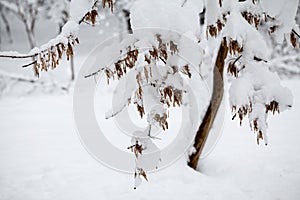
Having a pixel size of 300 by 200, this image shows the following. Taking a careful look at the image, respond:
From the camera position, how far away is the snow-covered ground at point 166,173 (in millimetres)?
3602

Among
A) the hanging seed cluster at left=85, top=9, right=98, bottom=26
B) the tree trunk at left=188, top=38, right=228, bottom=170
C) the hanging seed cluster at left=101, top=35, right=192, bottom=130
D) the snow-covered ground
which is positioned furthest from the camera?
the snow-covered ground

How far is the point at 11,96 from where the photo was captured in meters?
13.5

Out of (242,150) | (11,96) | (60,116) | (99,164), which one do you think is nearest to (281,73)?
(242,150)

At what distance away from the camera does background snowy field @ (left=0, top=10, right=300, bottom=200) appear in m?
3.60

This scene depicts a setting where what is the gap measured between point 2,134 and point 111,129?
2.74 m

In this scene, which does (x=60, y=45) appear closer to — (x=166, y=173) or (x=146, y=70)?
(x=146, y=70)

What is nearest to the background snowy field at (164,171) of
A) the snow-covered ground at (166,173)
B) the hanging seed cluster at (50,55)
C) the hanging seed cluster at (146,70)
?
the snow-covered ground at (166,173)

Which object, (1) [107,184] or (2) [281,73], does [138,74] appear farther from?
(2) [281,73]

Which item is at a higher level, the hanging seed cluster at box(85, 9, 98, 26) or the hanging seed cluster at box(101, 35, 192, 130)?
the hanging seed cluster at box(85, 9, 98, 26)

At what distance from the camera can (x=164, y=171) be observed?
4113 mm

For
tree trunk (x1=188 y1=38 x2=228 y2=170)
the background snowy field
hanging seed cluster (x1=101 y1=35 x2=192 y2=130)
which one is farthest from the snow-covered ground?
hanging seed cluster (x1=101 y1=35 x2=192 y2=130)

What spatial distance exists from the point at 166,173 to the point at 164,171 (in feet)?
0.21

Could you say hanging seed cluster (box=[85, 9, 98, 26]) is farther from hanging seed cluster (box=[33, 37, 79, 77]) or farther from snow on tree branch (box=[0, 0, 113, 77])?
hanging seed cluster (box=[33, 37, 79, 77])

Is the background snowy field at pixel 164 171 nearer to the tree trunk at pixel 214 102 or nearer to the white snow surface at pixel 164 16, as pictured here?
the tree trunk at pixel 214 102
